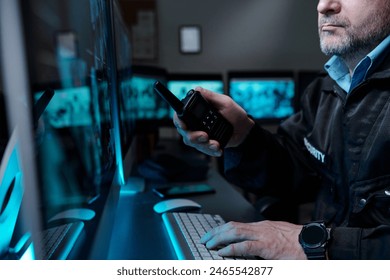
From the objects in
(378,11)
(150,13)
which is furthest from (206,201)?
(150,13)

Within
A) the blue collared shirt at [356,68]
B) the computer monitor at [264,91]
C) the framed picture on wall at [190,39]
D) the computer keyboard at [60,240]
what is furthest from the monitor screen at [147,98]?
the computer keyboard at [60,240]

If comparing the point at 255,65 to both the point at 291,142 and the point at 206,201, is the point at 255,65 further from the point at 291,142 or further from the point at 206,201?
the point at 206,201

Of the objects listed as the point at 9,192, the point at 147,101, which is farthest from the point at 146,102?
the point at 9,192

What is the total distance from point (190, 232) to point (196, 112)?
0.24 metres

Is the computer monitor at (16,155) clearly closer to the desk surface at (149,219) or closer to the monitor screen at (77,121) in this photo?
the monitor screen at (77,121)

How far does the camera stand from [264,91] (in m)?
2.09

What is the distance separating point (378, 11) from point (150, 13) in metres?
1.60

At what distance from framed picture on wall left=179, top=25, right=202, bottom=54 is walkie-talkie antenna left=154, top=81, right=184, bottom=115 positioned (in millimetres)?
1397

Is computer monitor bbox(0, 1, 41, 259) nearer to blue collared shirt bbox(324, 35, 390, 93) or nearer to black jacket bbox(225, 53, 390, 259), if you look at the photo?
black jacket bbox(225, 53, 390, 259)

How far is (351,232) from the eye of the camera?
24.6 inches

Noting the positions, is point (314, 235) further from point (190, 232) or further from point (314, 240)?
point (190, 232)

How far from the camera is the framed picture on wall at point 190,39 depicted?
6.73ft

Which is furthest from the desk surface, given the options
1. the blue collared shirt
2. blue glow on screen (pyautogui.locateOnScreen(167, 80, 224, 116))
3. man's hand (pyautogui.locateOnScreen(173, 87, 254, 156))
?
blue glow on screen (pyautogui.locateOnScreen(167, 80, 224, 116))

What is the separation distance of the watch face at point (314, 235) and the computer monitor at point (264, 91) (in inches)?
56.8
